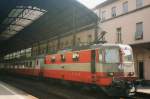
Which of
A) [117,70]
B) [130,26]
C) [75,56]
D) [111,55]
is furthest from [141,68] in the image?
[117,70]

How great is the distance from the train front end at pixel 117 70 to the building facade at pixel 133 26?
11.0 meters

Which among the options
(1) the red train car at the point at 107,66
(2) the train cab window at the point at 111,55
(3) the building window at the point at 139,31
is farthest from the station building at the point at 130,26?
(2) the train cab window at the point at 111,55

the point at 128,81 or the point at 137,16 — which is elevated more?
the point at 137,16

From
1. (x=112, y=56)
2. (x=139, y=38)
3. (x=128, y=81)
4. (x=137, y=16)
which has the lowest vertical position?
(x=128, y=81)

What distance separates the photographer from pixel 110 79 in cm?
1734

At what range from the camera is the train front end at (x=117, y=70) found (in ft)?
56.4

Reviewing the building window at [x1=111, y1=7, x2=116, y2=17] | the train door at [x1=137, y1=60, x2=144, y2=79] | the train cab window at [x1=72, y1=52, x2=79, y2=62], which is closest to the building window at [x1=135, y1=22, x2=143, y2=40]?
the train door at [x1=137, y1=60, x2=144, y2=79]

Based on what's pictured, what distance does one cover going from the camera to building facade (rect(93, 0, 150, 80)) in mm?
30109

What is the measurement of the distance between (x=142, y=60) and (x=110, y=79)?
48.0 feet

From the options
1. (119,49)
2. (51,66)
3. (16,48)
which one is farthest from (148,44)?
(16,48)

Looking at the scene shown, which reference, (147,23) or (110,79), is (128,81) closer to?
(110,79)

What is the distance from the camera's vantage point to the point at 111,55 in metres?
18.2

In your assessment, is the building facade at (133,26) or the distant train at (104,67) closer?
the distant train at (104,67)

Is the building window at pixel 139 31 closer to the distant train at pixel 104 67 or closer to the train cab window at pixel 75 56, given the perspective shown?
the distant train at pixel 104 67
